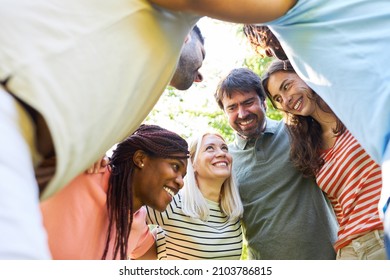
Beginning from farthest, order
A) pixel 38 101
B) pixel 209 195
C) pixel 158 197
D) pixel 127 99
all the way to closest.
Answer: pixel 209 195, pixel 158 197, pixel 127 99, pixel 38 101

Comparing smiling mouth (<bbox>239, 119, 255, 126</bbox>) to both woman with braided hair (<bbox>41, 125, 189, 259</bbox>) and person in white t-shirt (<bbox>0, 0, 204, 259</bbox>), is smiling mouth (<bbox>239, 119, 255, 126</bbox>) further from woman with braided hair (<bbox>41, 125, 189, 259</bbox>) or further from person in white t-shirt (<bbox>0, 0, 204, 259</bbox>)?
person in white t-shirt (<bbox>0, 0, 204, 259</bbox>)

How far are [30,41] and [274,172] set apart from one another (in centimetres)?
131

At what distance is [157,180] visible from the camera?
1.60m

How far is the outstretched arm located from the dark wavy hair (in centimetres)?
88

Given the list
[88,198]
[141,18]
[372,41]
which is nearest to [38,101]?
[141,18]

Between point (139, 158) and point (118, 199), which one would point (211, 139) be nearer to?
point (139, 158)

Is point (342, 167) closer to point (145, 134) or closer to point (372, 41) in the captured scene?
point (145, 134)

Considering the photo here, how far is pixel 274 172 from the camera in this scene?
191 centimetres

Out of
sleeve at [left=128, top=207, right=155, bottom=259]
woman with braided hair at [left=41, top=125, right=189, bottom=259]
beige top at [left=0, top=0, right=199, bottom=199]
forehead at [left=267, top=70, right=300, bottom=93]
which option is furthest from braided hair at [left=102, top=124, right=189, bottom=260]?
beige top at [left=0, top=0, right=199, bottom=199]

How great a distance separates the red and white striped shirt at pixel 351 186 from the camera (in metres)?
1.57

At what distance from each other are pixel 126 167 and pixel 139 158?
5cm

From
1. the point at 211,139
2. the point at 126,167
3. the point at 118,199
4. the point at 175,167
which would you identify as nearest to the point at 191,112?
the point at 211,139

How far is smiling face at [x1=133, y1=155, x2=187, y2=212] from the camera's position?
156 cm

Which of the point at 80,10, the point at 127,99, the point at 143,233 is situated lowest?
the point at 143,233
